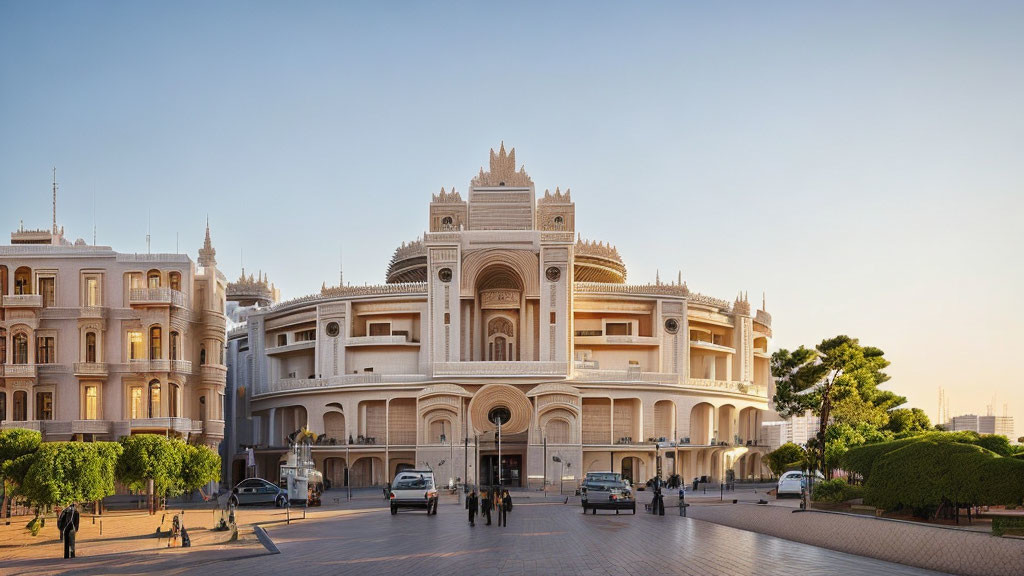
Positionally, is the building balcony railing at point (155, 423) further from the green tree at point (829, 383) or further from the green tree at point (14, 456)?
the green tree at point (829, 383)

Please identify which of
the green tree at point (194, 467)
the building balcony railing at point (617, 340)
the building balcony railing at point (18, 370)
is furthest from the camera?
the building balcony railing at point (617, 340)

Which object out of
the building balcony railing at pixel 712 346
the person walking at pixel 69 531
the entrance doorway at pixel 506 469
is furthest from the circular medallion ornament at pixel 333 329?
the person walking at pixel 69 531

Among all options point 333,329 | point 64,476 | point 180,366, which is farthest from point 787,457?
point 64,476

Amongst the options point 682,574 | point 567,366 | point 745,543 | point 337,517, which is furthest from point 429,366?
point 682,574

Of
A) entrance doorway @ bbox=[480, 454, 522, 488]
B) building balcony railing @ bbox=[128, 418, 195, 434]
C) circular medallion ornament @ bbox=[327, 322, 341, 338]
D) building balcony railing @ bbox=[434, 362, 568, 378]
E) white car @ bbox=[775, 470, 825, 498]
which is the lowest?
entrance doorway @ bbox=[480, 454, 522, 488]

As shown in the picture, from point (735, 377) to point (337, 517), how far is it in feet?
179

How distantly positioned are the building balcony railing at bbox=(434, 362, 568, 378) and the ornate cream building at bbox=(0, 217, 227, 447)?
70.5ft

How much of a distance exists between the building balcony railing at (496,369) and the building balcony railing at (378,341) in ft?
21.8

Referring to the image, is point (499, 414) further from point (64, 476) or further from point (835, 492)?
point (64, 476)

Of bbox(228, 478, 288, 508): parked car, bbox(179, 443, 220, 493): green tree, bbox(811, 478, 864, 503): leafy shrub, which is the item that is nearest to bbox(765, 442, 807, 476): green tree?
bbox(811, 478, 864, 503): leafy shrub

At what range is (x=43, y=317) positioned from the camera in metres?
58.0

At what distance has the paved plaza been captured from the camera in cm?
2333

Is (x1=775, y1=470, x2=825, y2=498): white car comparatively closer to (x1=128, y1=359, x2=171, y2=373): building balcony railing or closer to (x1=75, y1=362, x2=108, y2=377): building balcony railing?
(x1=128, y1=359, x2=171, y2=373): building balcony railing

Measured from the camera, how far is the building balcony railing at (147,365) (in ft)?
191
